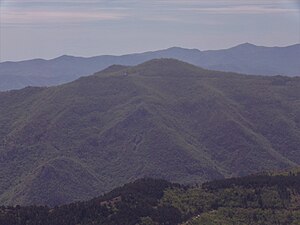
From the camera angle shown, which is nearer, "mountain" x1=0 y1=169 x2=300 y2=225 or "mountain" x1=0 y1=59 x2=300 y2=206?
"mountain" x1=0 y1=169 x2=300 y2=225

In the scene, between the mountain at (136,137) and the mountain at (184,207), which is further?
the mountain at (136,137)

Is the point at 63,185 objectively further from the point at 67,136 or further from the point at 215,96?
the point at 215,96

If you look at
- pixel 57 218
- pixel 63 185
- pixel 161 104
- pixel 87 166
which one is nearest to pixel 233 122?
pixel 161 104

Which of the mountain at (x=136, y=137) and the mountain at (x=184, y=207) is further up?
the mountain at (x=184, y=207)

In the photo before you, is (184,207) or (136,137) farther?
(136,137)

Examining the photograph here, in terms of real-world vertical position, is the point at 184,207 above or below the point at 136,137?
above
